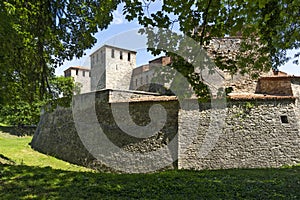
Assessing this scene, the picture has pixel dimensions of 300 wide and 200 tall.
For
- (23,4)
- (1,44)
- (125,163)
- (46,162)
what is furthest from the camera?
(46,162)

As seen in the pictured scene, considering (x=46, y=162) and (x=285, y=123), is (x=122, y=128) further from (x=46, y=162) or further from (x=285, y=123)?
(x=285, y=123)

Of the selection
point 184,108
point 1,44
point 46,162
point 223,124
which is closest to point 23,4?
point 1,44

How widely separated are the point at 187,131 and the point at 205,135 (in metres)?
0.77

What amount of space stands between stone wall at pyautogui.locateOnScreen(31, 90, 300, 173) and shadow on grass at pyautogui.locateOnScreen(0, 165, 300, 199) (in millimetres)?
4231

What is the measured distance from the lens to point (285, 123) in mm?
10758

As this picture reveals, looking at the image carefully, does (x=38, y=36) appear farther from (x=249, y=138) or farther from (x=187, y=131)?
(x=249, y=138)

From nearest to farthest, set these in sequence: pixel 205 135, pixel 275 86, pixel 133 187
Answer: pixel 133 187 → pixel 205 135 → pixel 275 86

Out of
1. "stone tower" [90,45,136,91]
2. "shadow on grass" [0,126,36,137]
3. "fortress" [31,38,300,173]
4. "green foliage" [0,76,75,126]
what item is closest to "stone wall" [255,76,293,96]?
"fortress" [31,38,300,173]

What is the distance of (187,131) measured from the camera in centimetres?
1101

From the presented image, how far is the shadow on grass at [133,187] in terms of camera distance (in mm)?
4609

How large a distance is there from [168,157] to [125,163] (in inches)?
81.4

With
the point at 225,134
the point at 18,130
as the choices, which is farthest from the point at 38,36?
the point at 18,130

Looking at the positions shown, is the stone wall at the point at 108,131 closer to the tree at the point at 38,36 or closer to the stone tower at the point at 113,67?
the tree at the point at 38,36

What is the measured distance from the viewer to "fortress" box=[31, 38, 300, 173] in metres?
10.5
